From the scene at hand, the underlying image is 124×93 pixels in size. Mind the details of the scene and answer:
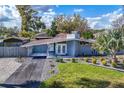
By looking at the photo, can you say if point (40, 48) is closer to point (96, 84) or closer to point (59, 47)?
point (59, 47)

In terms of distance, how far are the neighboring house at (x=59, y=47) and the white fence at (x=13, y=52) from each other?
302 millimetres

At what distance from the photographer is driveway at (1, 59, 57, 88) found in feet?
48.6

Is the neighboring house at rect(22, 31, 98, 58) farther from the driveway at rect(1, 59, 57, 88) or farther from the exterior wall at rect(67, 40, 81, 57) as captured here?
the driveway at rect(1, 59, 57, 88)

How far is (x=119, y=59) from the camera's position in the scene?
17.5m

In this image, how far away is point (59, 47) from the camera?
1869 cm

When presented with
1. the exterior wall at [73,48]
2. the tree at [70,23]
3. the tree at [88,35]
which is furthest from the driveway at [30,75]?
the tree at [88,35]

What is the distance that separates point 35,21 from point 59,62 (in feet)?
7.38

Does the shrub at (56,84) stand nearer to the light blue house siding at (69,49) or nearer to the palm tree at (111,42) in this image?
the light blue house siding at (69,49)

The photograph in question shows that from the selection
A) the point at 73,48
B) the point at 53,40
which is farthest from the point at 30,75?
the point at 53,40

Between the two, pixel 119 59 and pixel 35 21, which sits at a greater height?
pixel 35 21

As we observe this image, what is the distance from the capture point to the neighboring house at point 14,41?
18.6 metres

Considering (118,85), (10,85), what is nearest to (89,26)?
(118,85)

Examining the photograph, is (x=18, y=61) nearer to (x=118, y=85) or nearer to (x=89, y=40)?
(x=89, y=40)

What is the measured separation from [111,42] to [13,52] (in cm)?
501
